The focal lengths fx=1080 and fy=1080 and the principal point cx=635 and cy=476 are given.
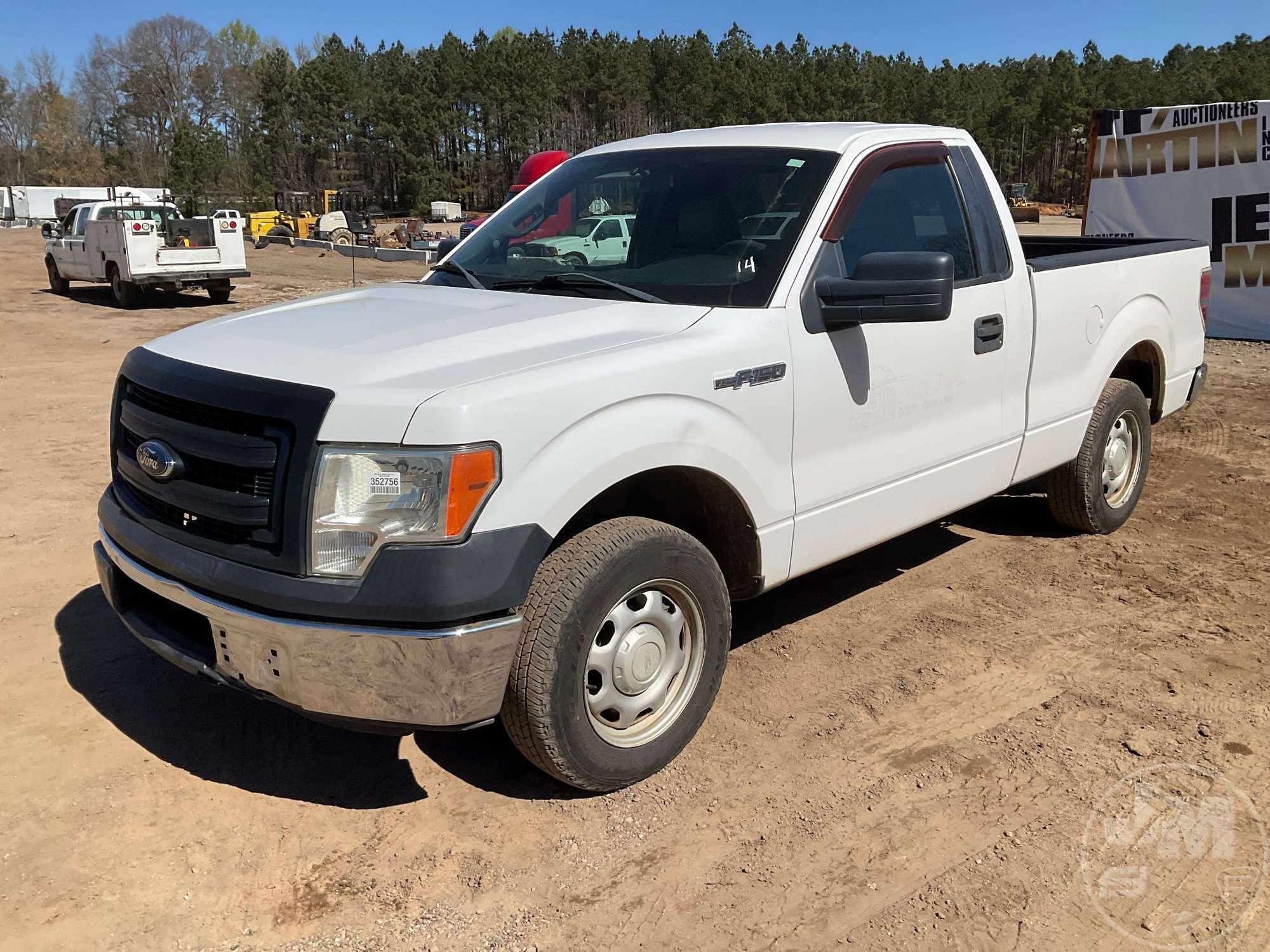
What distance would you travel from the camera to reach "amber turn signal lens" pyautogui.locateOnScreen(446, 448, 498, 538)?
9.09 ft

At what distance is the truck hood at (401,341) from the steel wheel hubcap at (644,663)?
802mm

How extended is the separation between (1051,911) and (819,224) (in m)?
2.29

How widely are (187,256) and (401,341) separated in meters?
17.7

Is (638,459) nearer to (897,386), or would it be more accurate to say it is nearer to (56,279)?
(897,386)

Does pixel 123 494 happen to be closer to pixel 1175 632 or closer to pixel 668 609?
pixel 668 609

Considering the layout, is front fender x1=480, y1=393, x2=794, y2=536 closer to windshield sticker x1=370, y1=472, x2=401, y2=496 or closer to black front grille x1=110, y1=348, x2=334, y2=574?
windshield sticker x1=370, y1=472, x2=401, y2=496

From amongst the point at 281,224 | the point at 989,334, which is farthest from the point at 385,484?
the point at 281,224

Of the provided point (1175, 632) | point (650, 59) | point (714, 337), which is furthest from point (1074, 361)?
A: point (650, 59)

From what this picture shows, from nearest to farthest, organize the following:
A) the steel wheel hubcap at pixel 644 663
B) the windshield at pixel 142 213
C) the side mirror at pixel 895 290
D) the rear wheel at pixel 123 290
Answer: the steel wheel hubcap at pixel 644 663
the side mirror at pixel 895 290
the rear wheel at pixel 123 290
the windshield at pixel 142 213

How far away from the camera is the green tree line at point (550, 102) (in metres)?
76.1

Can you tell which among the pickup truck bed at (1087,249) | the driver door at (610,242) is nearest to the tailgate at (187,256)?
the pickup truck bed at (1087,249)

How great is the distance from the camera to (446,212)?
214ft

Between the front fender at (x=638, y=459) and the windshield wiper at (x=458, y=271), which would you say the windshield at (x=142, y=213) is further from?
the front fender at (x=638, y=459)

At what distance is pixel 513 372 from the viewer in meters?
2.97
